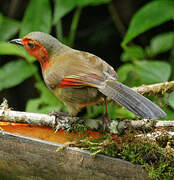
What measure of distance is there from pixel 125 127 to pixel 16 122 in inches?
29.2

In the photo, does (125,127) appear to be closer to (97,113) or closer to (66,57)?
(66,57)

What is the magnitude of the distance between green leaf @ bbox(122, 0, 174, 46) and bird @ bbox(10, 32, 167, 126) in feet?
3.34

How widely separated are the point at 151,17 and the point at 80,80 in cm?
173

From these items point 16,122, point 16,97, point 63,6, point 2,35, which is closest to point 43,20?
point 63,6

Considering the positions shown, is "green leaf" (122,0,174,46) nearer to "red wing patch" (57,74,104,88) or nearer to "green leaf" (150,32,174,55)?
"green leaf" (150,32,174,55)

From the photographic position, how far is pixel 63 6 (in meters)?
A: 4.02

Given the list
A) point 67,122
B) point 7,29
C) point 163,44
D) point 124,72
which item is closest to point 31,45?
point 67,122

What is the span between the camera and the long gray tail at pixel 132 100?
2143 mm

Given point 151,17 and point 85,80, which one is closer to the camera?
point 85,80

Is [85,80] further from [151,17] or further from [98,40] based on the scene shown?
[98,40]

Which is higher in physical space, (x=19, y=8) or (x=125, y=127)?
(x=19, y=8)

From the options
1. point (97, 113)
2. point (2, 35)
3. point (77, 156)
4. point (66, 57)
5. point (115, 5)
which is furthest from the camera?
point (115, 5)

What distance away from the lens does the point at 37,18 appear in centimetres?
412

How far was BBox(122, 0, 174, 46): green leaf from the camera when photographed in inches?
147
